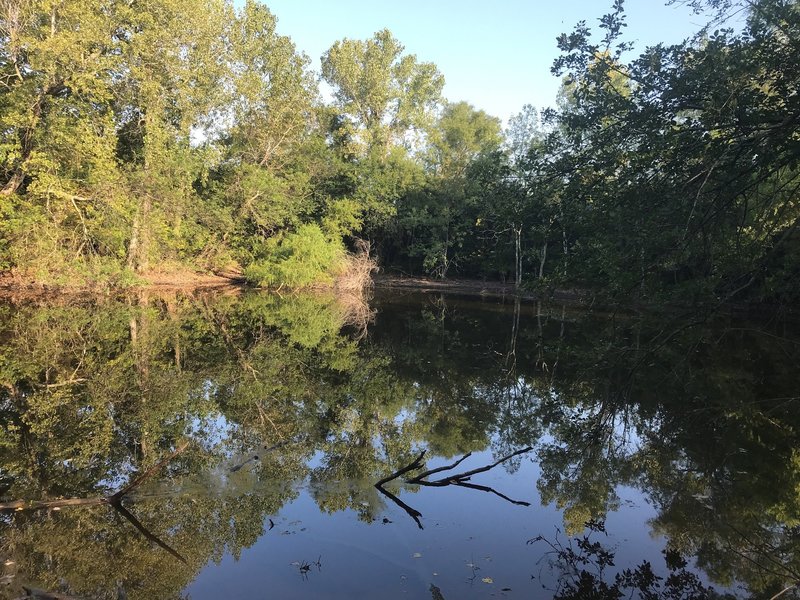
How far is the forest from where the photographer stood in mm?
6816

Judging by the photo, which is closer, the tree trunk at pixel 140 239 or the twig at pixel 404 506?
the twig at pixel 404 506

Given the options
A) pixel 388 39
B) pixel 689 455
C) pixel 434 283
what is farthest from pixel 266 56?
pixel 689 455

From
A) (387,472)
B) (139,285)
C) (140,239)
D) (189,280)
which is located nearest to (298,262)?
(189,280)

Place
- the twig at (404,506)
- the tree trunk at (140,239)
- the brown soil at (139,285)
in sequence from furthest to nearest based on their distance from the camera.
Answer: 1. the tree trunk at (140,239)
2. the brown soil at (139,285)
3. the twig at (404,506)

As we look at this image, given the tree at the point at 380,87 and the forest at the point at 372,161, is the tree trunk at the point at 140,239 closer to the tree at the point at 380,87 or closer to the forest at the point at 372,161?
the forest at the point at 372,161

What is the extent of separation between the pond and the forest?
6.36ft

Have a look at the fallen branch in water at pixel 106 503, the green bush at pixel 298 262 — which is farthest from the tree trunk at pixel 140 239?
the fallen branch in water at pixel 106 503

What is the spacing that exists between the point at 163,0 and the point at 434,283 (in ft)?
77.9

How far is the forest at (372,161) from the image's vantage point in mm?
6816

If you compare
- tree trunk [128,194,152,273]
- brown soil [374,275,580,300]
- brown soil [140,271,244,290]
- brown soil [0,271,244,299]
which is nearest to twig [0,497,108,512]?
brown soil [0,271,244,299]

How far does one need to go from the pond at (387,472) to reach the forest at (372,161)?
1938mm

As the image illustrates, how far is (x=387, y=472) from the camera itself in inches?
247

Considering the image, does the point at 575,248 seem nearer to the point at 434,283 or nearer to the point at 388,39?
the point at 434,283

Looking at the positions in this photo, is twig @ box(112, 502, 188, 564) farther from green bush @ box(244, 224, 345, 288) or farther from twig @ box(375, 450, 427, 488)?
green bush @ box(244, 224, 345, 288)
